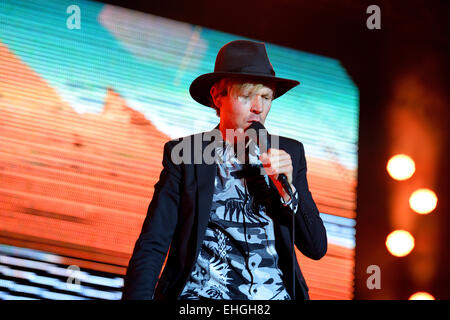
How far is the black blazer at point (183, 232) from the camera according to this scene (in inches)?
56.5

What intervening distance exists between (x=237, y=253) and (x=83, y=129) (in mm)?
1296

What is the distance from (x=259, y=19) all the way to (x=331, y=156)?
1016mm

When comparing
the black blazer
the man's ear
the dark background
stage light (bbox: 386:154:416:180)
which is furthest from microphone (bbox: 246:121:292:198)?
stage light (bbox: 386:154:416:180)

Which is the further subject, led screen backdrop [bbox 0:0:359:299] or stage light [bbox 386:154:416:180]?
stage light [bbox 386:154:416:180]

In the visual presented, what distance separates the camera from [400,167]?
10.5 ft

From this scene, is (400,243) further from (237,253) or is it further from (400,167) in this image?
(237,253)

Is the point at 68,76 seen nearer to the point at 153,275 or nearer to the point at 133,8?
the point at 133,8

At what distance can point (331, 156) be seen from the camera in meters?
2.86

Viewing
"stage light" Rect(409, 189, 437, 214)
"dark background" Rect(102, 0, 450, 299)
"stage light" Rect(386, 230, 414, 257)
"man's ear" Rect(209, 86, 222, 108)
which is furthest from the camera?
"stage light" Rect(409, 189, 437, 214)

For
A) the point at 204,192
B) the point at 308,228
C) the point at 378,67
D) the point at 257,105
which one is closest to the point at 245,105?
the point at 257,105

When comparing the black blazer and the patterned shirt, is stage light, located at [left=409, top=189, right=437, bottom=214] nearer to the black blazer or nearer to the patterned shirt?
the black blazer

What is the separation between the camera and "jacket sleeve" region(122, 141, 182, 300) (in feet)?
4.56

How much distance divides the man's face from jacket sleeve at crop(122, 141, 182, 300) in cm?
26

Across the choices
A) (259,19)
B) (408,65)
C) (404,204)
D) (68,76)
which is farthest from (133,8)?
(404,204)
